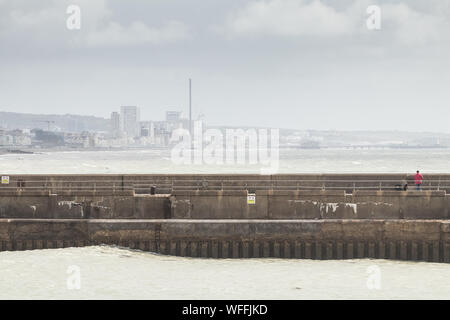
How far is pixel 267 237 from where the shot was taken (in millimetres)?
27328

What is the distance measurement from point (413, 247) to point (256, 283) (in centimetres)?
747

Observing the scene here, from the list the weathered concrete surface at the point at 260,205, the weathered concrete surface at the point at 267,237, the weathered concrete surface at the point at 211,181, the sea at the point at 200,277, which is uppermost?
the weathered concrete surface at the point at 211,181

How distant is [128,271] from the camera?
25016mm

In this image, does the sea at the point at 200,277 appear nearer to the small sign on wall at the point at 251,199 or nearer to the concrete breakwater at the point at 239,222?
the concrete breakwater at the point at 239,222

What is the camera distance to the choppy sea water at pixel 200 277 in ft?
72.8

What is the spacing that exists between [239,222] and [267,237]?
1.27 metres

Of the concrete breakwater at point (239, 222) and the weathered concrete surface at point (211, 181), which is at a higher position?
the weathered concrete surface at point (211, 181)

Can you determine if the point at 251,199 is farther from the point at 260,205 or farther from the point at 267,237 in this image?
the point at 267,237

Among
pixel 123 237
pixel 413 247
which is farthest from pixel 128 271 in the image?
pixel 413 247

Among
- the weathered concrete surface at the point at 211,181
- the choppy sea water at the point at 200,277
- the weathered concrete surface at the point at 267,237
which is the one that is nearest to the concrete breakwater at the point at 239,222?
the weathered concrete surface at the point at 267,237

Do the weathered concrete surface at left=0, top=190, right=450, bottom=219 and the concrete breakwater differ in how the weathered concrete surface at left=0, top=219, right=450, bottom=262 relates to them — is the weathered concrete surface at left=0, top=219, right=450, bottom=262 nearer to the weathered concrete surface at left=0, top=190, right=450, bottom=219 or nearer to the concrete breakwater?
the concrete breakwater

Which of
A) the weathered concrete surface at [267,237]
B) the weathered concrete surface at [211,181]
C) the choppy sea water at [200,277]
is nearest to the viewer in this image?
the choppy sea water at [200,277]

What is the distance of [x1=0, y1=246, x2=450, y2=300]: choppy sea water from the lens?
2220 cm

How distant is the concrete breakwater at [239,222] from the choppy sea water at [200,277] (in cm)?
55
